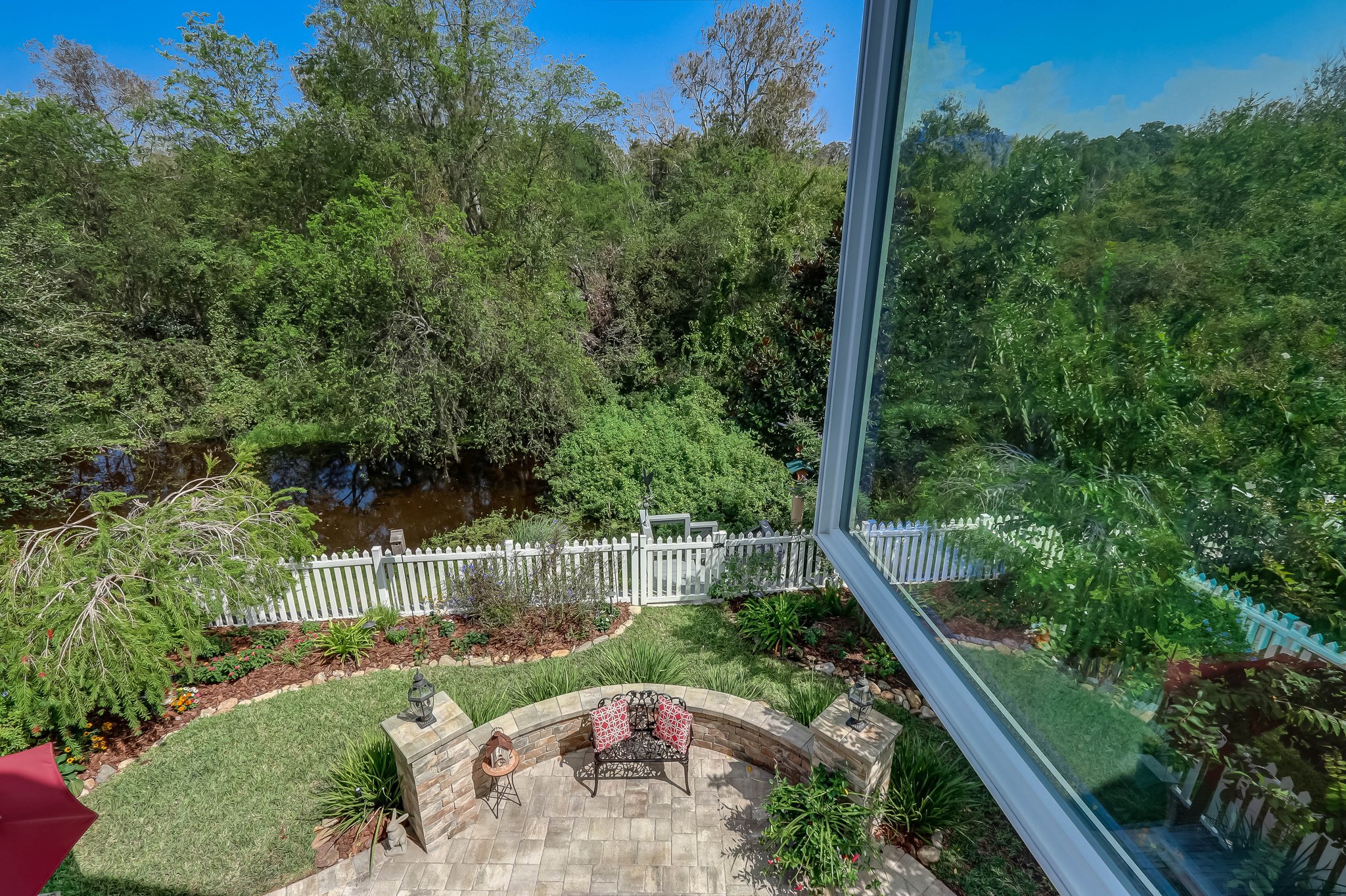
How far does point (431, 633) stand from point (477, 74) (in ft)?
38.1

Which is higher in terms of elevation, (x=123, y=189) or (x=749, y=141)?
(x=749, y=141)

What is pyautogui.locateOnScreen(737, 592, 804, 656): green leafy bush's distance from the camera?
6352 millimetres

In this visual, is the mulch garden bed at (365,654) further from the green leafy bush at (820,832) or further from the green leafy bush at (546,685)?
the green leafy bush at (820,832)

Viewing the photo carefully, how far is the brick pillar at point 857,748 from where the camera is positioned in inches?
153

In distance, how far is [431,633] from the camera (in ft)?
22.2

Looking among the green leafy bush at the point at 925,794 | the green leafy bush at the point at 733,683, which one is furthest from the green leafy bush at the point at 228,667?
the green leafy bush at the point at 925,794

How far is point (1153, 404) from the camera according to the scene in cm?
136

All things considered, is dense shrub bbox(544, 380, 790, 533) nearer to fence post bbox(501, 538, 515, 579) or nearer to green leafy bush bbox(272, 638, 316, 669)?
fence post bbox(501, 538, 515, 579)

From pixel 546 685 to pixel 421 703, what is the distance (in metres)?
1.47

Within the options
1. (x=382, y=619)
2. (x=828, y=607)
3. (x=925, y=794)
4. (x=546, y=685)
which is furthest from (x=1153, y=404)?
(x=382, y=619)

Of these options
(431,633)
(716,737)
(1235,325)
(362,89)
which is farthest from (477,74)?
(1235,325)

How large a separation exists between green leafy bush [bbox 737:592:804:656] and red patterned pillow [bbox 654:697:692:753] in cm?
→ 204

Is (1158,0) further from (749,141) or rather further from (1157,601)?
(749,141)

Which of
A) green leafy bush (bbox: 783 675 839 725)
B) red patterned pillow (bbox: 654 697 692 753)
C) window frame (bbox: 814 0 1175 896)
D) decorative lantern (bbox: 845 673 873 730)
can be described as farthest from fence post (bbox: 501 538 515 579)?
window frame (bbox: 814 0 1175 896)
